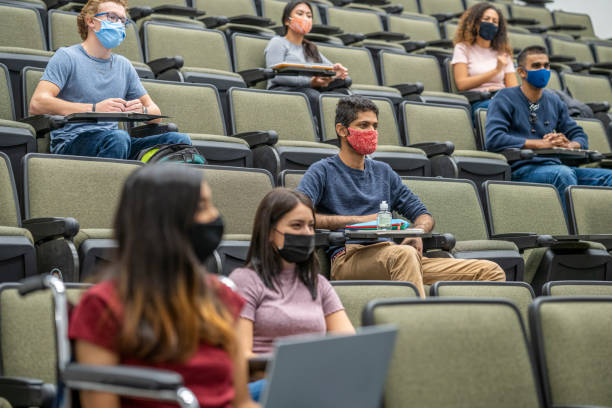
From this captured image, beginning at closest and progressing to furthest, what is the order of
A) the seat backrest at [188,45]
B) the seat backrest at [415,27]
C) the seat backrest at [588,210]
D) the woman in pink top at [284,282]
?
1. the woman in pink top at [284,282]
2. the seat backrest at [588,210]
3. the seat backrest at [188,45]
4. the seat backrest at [415,27]

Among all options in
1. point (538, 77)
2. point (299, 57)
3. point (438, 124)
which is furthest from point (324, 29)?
point (538, 77)

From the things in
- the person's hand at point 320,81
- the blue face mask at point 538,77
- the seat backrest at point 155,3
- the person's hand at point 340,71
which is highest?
the seat backrest at point 155,3

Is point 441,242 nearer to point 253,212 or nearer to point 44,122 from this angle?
point 253,212

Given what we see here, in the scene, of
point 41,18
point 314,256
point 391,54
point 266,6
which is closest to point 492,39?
point 391,54

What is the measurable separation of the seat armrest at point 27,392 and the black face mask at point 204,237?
31 centimetres

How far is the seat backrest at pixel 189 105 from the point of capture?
2.46m

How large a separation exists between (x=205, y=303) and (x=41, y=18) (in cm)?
216

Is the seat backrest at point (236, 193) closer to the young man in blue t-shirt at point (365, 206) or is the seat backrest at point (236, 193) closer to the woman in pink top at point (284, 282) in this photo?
the young man in blue t-shirt at point (365, 206)

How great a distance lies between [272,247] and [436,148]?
52.8 inches

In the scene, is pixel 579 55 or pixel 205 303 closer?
pixel 205 303

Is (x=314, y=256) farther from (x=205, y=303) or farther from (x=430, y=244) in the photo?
(x=430, y=244)

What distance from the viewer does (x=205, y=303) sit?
0.89 metres

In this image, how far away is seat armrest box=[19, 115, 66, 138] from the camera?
1.96 meters

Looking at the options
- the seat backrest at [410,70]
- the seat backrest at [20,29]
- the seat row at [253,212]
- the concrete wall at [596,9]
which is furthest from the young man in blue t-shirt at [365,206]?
the concrete wall at [596,9]
